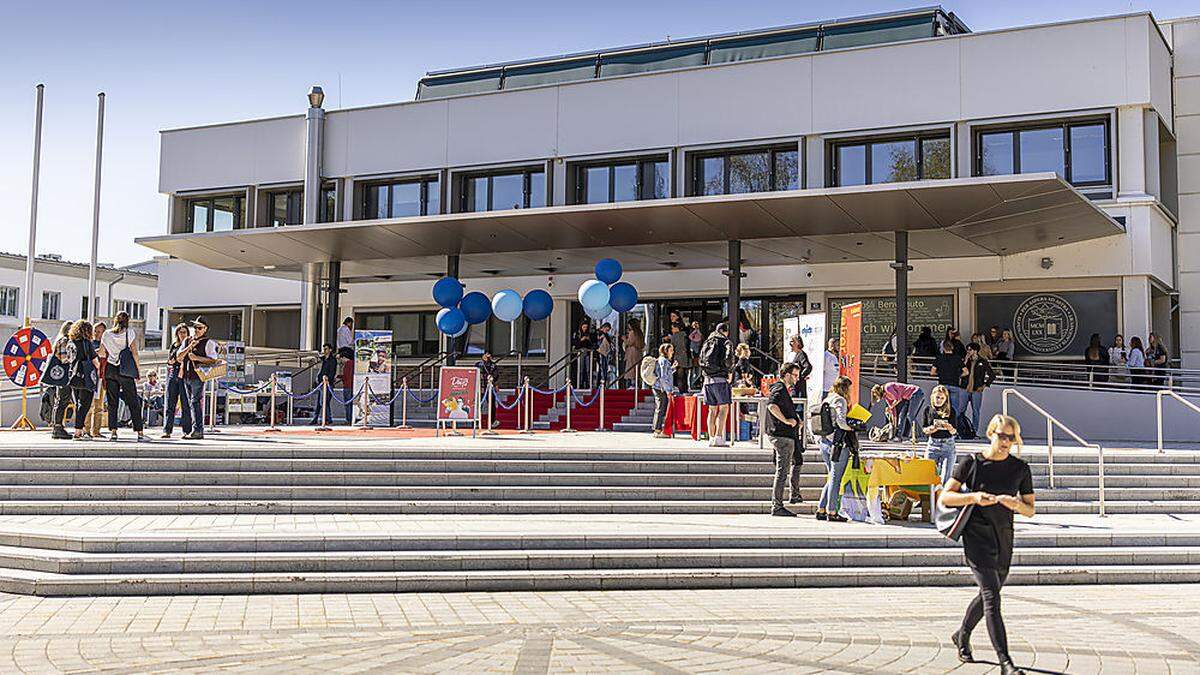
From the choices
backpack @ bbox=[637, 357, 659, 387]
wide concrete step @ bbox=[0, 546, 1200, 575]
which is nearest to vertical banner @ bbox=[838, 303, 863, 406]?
backpack @ bbox=[637, 357, 659, 387]

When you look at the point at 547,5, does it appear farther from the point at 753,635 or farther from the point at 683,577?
the point at 753,635

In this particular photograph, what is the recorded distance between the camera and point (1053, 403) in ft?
71.7

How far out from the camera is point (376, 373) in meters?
20.8

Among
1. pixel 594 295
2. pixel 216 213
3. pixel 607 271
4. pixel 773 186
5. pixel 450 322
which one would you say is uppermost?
pixel 216 213

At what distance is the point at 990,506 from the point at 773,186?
65.6 ft

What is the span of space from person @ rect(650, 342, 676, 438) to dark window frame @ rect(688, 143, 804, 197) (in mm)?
8232

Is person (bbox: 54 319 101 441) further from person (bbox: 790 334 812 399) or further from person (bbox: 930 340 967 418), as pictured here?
person (bbox: 930 340 967 418)

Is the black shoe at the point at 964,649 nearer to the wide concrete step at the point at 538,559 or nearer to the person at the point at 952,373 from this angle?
the wide concrete step at the point at 538,559

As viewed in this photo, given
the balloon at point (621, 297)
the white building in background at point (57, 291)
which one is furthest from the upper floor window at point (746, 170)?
→ the white building in background at point (57, 291)

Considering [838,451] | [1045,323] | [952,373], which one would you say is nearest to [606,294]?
[952,373]

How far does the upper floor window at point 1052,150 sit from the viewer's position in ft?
78.3

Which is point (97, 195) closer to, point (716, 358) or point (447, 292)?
point (447, 292)

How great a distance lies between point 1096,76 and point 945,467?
13.9 metres

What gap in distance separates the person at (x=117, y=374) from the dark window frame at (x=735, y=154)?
14411mm
